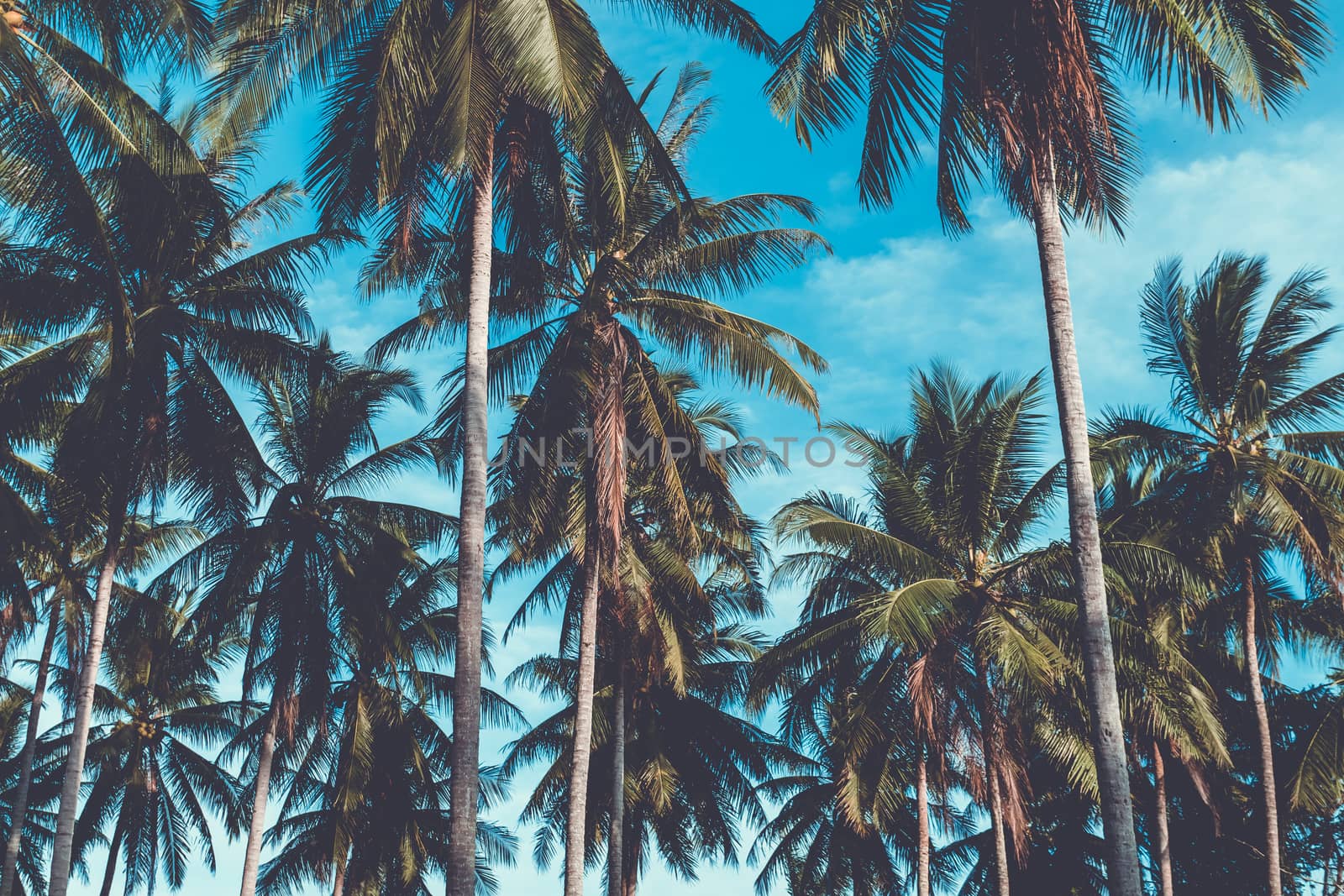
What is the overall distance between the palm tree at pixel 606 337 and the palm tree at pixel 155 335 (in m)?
2.36

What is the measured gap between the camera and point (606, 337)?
55.8ft

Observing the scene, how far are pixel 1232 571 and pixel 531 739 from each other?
15.9 meters

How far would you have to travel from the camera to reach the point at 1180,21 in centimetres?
1077

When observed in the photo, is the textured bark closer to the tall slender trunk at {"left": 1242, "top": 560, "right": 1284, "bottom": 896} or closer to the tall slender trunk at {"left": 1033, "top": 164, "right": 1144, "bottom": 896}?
the tall slender trunk at {"left": 1242, "top": 560, "right": 1284, "bottom": 896}

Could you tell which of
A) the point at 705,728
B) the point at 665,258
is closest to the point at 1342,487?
the point at 665,258

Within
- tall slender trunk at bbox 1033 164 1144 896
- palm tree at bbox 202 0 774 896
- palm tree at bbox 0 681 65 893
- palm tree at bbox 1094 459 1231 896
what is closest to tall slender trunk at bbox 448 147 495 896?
palm tree at bbox 202 0 774 896

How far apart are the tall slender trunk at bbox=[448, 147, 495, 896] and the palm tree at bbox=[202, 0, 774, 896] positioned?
0.06 ft

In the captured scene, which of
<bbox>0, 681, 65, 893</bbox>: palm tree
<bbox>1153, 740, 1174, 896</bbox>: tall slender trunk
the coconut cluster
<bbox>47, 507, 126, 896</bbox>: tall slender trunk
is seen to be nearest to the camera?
the coconut cluster

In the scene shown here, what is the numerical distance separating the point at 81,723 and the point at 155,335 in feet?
17.6

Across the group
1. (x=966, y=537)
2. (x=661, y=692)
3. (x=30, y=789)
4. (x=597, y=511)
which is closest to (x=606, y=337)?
(x=597, y=511)

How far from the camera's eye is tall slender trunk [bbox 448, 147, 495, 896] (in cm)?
1066

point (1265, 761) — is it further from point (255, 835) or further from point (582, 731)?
point (255, 835)

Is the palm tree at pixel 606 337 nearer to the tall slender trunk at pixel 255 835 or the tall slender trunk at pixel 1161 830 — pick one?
the tall slender trunk at pixel 255 835

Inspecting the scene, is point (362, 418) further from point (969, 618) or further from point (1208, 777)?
point (1208, 777)
